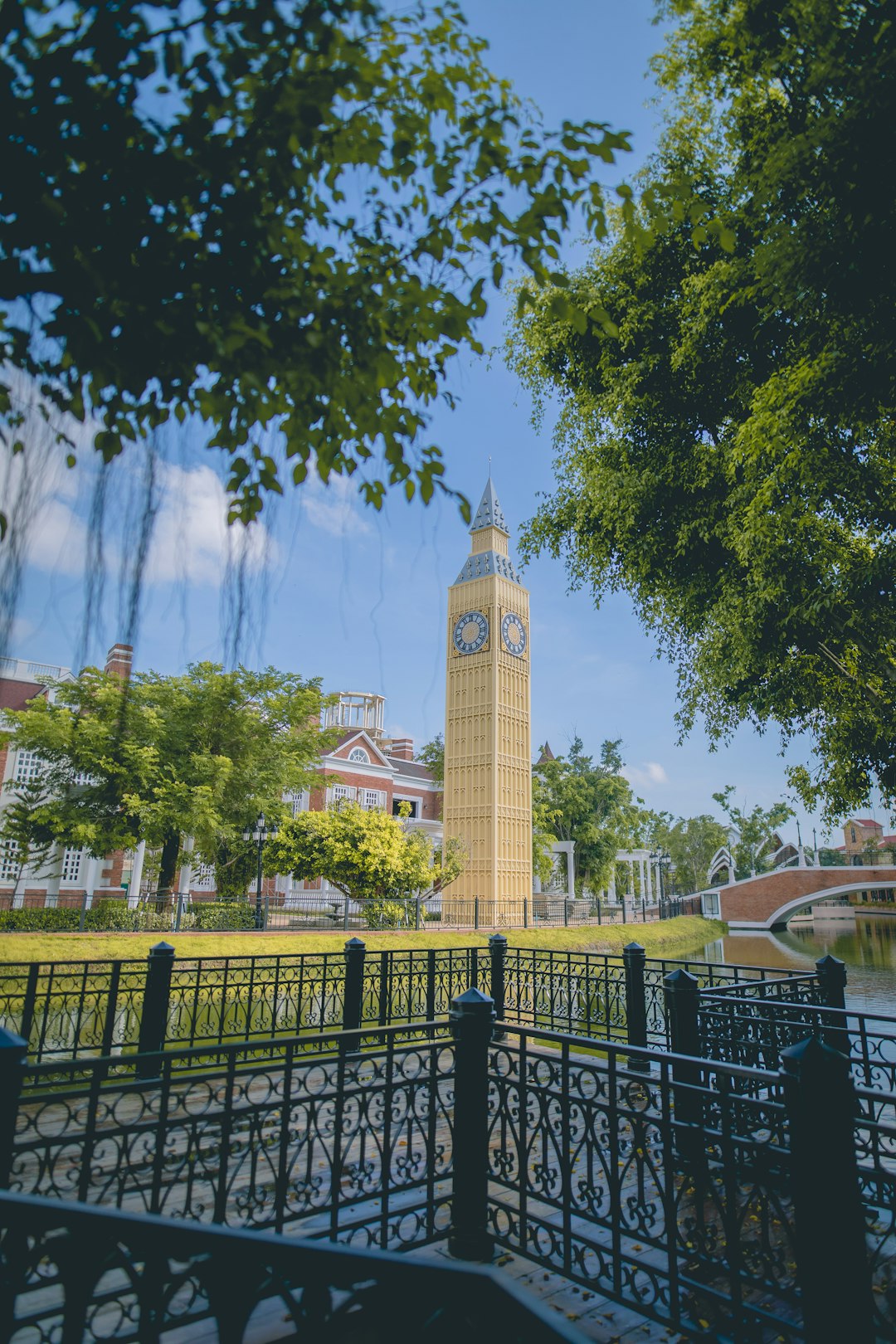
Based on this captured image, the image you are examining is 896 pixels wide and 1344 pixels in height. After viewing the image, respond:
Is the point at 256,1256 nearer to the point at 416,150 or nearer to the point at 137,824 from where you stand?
the point at 416,150

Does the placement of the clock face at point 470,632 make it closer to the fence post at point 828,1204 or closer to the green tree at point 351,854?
the green tree at point 351,854

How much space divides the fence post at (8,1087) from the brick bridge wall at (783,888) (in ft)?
141

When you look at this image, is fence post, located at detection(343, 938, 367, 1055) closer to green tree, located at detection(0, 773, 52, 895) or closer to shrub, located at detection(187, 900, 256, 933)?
shrub, located at detection(187, 900, 256, 933)

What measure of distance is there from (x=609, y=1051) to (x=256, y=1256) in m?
2.91

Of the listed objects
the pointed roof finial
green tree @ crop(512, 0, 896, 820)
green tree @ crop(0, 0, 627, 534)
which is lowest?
green tree @ crop(0, 0, 627, 534)

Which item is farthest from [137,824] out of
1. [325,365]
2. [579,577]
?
[325,365]

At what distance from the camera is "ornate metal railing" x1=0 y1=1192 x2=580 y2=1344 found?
111 cm

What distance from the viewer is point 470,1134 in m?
4.10

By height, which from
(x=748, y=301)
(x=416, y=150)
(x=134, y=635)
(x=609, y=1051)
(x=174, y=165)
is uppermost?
(x=748, y=301)

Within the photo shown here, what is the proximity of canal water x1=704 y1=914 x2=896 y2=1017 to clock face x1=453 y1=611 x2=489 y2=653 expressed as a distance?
665 inches

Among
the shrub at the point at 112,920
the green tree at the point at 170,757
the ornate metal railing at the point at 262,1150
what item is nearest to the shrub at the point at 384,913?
the green tree at the point at 170,757

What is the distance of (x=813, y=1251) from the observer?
2.73 m

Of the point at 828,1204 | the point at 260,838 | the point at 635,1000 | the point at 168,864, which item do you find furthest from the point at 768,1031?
the point at 168,864

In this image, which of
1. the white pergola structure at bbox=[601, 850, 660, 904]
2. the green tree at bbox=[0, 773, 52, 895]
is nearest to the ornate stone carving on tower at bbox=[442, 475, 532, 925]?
the white pergola structure at bbox=[601, 850, 660, 904]
